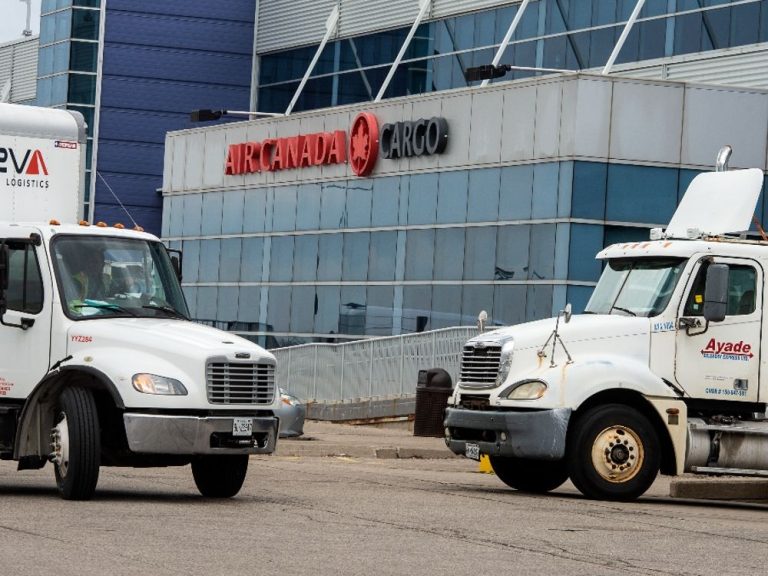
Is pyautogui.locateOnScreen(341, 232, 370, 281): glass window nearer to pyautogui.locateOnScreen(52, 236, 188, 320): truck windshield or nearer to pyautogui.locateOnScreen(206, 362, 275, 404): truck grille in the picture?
pyautogui.locateOnScreen(52, 236, 188, 320): truck windshield

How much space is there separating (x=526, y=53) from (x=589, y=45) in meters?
2.70

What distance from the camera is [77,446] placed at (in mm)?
15516

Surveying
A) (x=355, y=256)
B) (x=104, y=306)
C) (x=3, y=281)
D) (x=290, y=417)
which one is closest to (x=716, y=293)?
(x=104, y=306)

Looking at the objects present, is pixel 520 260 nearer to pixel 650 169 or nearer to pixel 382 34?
pixel 650 169

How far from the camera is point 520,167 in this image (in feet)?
132

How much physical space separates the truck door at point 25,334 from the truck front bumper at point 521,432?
464 centimetres

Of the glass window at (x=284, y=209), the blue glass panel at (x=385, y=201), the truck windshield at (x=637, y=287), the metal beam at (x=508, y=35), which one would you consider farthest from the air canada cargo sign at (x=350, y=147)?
the truck windshield at (x=637, y=287)

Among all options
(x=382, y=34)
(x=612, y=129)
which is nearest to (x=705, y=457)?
(x=612, y=129)

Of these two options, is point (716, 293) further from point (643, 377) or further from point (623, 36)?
point (623, 36)

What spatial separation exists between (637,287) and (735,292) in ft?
3.22

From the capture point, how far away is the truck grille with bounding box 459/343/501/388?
1902 cm

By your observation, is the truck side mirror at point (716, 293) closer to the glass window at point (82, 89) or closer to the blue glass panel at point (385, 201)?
the blue glass panel at point (385, 201)

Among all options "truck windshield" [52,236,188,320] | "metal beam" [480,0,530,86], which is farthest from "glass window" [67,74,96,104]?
"truck windshield" [52,236,188,320]

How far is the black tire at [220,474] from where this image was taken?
55.4ft
